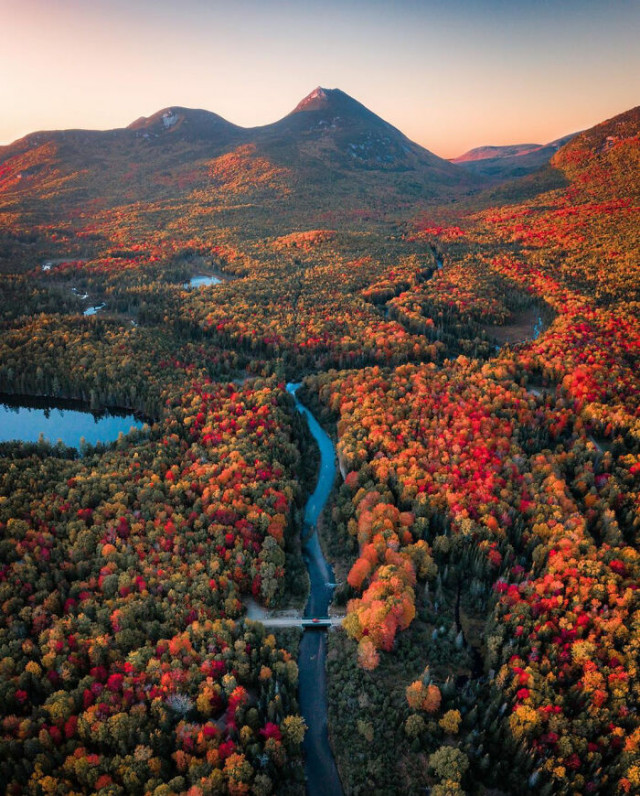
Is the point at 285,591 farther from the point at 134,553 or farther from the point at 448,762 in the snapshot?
the point at 448,762

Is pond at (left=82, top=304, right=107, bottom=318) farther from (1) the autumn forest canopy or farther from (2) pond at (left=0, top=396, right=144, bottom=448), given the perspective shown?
(2) pond at (left=0, top=396, right=144, bottom=448)

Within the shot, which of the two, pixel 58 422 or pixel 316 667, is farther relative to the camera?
pixel 58 422

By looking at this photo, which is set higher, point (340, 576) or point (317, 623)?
point (340, 576)

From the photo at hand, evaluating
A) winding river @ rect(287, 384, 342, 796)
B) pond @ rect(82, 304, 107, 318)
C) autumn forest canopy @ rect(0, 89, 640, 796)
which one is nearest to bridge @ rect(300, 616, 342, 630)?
winding river @ rect(287, 384, 342, 796)

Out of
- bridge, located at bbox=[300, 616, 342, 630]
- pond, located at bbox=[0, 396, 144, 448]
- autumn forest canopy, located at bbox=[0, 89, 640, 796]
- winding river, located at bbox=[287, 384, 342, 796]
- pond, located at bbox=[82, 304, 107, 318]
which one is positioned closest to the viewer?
autumn forest canopy, located at bbox=[0, 89, 640, 796]

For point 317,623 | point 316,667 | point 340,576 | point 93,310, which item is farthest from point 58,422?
point 316,667

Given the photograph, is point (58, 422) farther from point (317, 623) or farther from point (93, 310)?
point (317, 623)

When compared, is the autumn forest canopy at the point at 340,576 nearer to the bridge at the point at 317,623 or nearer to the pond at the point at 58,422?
the bridge at the point at 317,623

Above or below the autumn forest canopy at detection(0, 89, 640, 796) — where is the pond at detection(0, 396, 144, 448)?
above
